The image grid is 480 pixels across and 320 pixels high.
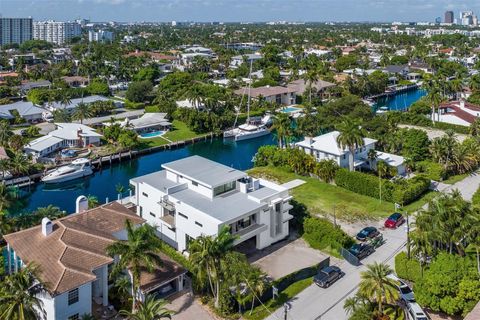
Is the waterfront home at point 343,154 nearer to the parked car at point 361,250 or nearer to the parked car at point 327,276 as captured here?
the parked car at point 361,250

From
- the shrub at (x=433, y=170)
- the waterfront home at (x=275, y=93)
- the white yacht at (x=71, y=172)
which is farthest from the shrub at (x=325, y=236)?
the waterfront home at (x=275, y=93)

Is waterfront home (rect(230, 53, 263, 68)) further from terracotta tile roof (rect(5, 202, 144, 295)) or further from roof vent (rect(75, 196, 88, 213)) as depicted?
terracotta tile roof (rect(5, 202, 144, 295))

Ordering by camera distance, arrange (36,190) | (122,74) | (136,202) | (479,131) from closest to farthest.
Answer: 1. (136,202)
2. (36,190)
3. (479,131)
4. (122,74)

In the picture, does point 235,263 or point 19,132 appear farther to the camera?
point 19,132

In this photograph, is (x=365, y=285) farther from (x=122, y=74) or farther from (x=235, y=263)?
(x=122, y=74)

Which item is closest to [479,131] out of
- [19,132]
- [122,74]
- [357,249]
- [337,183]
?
[337,183]

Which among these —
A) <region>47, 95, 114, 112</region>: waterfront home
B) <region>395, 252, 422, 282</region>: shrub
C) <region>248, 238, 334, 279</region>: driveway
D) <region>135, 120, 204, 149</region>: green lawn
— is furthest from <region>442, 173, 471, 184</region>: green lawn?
<region>47, 95, 114, 112</region>: waterfront home

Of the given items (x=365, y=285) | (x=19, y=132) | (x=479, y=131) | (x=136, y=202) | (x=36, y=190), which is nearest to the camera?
(x=365, y=285)
